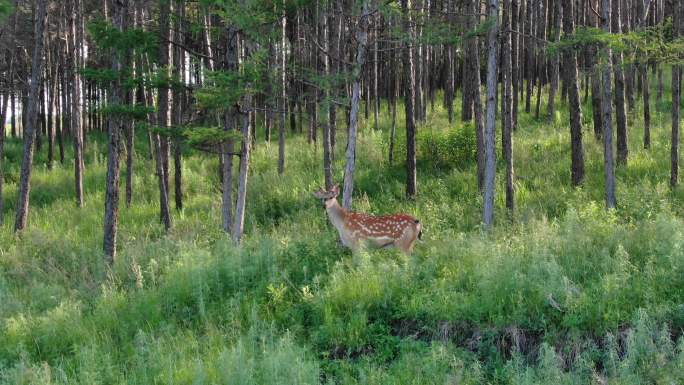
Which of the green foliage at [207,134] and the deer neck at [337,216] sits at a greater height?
the green foliage at [207,134]

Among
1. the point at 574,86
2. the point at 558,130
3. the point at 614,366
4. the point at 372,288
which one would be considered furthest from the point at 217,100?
the point at 558,130

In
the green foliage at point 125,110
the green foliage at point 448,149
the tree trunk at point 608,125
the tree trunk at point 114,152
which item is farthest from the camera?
the green foliage at point 448,149

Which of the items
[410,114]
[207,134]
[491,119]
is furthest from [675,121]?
[207,134]

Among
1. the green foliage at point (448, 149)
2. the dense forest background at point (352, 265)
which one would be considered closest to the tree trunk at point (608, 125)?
the dense forest background at point (352, 265)

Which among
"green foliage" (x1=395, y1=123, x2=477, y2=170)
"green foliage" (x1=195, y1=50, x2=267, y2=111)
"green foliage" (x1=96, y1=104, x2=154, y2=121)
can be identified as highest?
"green foliage" (x1=195, y1=50, x2=267, y2=111)

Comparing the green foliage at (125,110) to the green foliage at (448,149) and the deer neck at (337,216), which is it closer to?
the deer neck at (337,216)

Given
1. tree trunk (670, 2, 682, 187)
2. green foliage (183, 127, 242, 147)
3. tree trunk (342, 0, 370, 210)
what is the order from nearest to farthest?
green foliage (183, 127, 242, 147), tree trunk (342, 0, 370, 210), tree trunk (670, 2, 682, 187)

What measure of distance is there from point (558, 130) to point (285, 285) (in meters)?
16.5

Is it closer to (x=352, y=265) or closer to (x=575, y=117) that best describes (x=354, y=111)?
(x=352, y=265)

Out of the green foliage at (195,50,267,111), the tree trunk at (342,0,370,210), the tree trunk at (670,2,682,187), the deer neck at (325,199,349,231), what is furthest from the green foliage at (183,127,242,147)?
the tree trunk at (670,2,682,187)

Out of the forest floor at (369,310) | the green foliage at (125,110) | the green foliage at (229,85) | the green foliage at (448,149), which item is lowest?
the forest floor at (369,310)

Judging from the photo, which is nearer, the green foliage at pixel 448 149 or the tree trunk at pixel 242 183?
the tree trunk at pixel 242 183

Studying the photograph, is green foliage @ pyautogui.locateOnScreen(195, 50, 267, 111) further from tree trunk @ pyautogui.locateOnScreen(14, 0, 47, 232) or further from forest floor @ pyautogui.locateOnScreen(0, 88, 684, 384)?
tree trunk @ pyautogui.locateOnScreen(14, 0, 47, 232)

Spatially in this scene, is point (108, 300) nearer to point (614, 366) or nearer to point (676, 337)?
point (614, 366)
